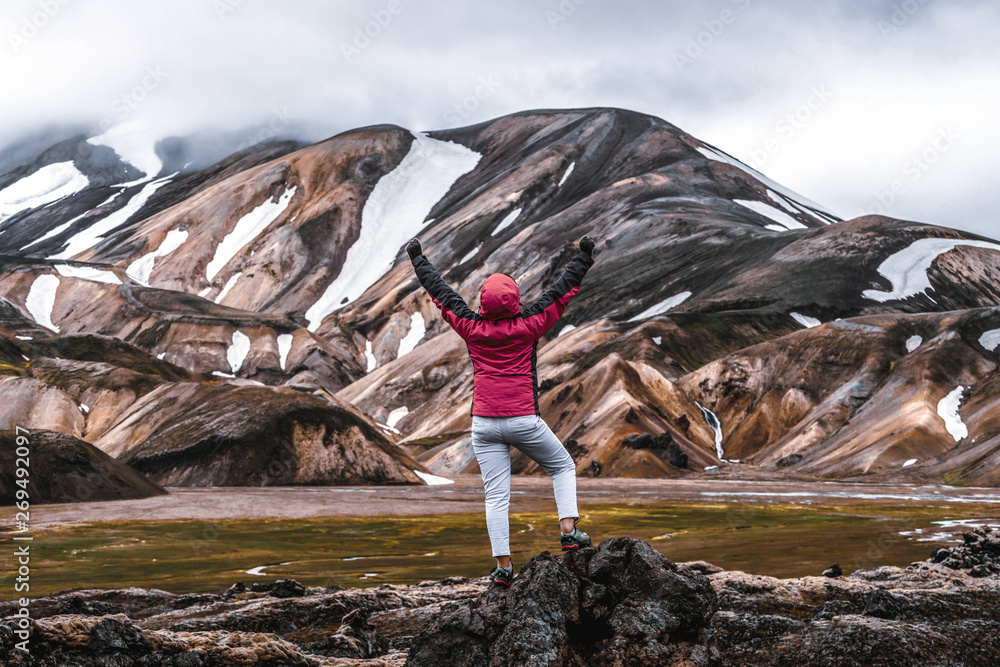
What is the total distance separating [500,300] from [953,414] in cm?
7062

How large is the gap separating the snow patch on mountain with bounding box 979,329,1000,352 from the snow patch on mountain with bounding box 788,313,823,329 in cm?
2411

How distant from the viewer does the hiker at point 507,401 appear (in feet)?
30.3

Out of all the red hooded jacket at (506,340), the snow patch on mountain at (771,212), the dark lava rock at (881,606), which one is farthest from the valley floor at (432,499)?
the snow patch on mountain at (771,212)

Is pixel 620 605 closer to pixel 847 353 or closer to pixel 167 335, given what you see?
pixel 847 353

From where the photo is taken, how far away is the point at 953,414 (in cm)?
7062

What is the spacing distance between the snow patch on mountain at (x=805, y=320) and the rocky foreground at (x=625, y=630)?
98.7m

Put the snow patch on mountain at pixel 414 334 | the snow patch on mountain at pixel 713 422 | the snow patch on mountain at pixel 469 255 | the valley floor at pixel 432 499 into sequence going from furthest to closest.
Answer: the snow patch on mountain at pixel 469 255 < the snow patch on mountain at pixel 414 334 < the snow patch on mountain at pixel 713 422 < the valley floor at pixel 432 499

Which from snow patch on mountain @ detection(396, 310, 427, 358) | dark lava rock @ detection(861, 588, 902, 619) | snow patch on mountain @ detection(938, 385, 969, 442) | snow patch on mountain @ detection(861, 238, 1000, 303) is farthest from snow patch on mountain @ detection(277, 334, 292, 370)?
dark lava rock @ detection(861, 588, 902, 619)

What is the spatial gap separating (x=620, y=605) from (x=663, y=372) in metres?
87.3

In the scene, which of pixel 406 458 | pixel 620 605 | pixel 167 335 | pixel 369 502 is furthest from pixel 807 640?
pixel 167 335

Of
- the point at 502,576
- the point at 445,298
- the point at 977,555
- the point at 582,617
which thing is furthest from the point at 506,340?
the point at 977,555

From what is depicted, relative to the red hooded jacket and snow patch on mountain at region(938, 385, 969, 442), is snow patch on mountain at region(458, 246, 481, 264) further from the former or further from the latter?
the red hooded jacket

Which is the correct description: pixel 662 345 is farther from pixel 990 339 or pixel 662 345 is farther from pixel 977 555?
pixel 977 555

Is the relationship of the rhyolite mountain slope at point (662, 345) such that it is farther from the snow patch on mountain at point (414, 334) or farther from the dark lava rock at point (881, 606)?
the dark lava rock at point (881, 606)
